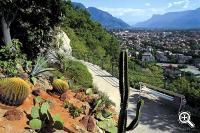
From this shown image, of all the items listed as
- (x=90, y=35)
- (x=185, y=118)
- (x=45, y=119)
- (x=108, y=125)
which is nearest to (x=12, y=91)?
(x=45, y=119)

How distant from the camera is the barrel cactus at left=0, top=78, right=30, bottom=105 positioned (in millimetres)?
9453

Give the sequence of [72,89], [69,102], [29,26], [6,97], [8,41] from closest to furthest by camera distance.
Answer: [6,97] < [69,102] < [72,89] < [8,41] < [29,26]

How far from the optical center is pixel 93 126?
10.1 meters

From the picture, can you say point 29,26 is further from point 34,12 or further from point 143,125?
point 143,125

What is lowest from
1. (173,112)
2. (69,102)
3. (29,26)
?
(173,112)

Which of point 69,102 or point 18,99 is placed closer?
point 18,99

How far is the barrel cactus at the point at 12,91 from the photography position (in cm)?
945

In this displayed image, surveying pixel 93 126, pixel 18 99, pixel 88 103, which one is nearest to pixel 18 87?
pixel 18 99

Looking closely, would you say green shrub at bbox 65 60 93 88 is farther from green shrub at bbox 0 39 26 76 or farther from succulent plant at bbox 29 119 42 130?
succulent plant at bbox 29 119 42 130

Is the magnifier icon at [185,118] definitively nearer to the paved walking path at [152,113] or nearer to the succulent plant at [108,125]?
the paved walking path at [152,113]

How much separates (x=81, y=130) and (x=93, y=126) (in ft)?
1.72

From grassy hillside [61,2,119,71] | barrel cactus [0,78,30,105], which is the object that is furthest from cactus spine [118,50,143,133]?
grassy hillside [61,2,119,71]

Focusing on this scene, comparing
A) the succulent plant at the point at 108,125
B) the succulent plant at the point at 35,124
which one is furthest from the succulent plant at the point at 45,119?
the succulent plant at the point at 108,125

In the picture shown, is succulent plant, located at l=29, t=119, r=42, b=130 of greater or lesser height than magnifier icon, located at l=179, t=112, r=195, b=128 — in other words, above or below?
above
